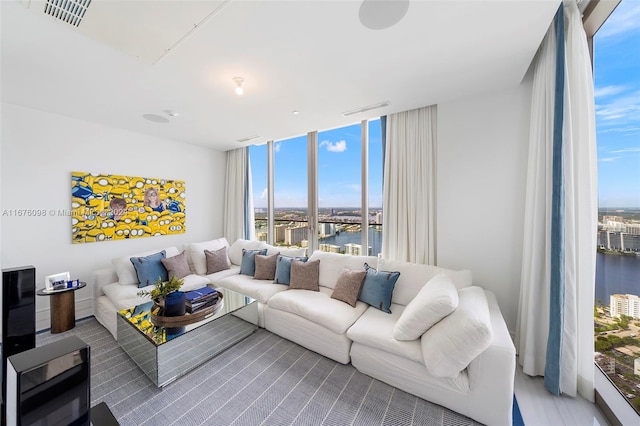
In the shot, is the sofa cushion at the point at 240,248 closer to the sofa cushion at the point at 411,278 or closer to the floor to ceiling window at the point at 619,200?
the sofa cushion at the point at 411,278

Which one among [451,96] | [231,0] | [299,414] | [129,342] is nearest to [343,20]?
[231,0]

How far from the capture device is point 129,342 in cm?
233

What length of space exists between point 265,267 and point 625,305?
342 cm

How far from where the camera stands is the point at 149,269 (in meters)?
3.21

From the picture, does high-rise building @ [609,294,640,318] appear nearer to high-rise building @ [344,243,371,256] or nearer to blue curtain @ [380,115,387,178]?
high-rise building @ [344,243,371,256]

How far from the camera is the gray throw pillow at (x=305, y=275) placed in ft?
10.0

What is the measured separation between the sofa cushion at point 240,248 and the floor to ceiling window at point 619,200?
385 cm

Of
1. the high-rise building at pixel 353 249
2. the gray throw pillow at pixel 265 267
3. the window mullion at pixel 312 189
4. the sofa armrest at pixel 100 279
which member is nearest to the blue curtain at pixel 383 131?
the window mullion at pixel 312 189

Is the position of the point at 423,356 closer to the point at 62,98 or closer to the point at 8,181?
the point at 62,98

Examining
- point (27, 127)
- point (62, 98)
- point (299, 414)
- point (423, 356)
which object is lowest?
point (299, 414)

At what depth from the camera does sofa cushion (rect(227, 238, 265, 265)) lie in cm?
409

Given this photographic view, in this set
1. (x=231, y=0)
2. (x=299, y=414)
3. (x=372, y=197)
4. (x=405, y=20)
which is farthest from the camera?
(x=372, y=197)

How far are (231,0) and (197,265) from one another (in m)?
3.47

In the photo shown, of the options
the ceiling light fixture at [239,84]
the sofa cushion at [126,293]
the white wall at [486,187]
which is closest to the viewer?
the ceiling light fixture at [239,84]
